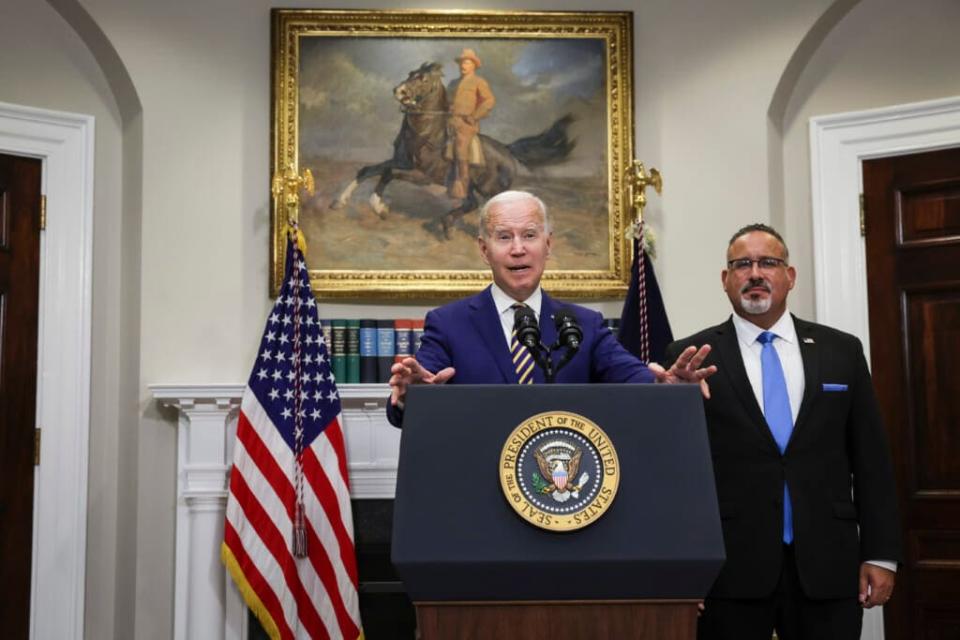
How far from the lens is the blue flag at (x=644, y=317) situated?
4738 mm

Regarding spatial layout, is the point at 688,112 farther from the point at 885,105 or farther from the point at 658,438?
the point at 658,438

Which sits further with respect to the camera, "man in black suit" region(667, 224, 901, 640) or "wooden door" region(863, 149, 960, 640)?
"wooden door" region(863, 149, 960, 640)

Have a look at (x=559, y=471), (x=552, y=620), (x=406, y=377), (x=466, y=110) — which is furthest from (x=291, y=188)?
(x=552, y=620)

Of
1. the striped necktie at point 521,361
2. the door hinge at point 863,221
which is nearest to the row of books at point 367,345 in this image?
the door hinge at point 863,221

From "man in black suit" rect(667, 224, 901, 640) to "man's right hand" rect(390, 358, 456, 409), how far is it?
1017mm

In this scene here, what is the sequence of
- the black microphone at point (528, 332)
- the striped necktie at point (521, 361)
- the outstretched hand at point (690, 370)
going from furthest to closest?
the striped necktie at point (521, 361) < the outstretched hand at point (690, 370) < the black microphone at point (528, 332)

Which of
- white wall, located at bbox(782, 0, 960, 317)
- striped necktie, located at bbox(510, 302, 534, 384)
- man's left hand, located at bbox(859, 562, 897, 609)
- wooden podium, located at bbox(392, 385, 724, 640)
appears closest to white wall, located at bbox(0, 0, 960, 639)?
white wall, located at bbox(782, 0, 960, 317)

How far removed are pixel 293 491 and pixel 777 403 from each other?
224 cm

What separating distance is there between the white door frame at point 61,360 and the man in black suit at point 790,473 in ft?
9.86

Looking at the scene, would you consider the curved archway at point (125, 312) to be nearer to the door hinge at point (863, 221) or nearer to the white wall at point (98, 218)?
the white wall at point (98, 218)

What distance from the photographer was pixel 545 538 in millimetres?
1988

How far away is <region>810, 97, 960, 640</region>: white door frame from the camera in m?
4.85

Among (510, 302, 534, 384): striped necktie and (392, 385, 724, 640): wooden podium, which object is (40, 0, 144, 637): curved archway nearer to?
(510, 302, 534, 384): striped necktie

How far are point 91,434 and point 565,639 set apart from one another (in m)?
3.53
